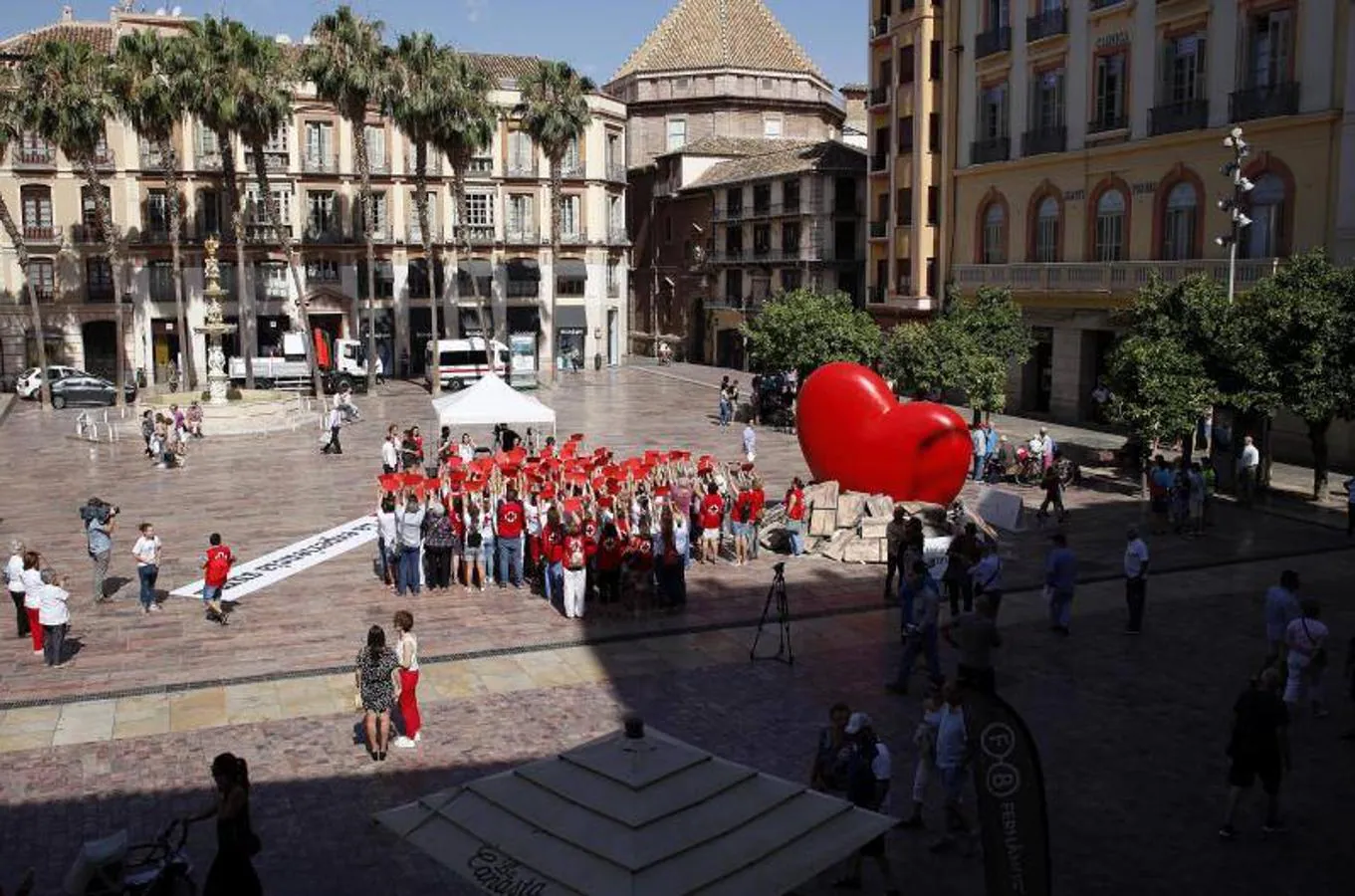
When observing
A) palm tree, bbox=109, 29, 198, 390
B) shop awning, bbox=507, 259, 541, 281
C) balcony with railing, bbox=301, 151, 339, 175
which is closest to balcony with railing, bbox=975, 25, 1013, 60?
shop awning, bbox=507, 259, 541, 281

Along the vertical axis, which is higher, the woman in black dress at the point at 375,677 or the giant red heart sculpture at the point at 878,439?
the giant red heart sculpture at the point at 878,439

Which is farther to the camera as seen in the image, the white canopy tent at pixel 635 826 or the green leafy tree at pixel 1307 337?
the green leafy tree at pixel 1307 337

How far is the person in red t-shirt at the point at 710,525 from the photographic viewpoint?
71.1 ft

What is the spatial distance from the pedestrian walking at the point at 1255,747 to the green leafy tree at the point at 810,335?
2960cm

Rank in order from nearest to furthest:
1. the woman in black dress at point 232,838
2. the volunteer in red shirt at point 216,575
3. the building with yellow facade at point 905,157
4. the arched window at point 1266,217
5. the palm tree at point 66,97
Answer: the woman in black dress at point 232,838, the volunteer in red shirt at point 216,575, the arched window at point 1266,217, the palm tree at point 66,97, the building with yellow facade at point 905,157

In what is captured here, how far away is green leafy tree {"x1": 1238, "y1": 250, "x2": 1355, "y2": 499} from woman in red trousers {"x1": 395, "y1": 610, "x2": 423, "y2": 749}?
66.8 ft

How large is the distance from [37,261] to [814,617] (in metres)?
50.1

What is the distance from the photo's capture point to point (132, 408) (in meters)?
46.6

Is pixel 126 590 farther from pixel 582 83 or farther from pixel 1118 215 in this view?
pixel 582 83

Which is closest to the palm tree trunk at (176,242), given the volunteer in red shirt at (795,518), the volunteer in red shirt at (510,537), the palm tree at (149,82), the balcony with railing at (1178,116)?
the palm tree at (149,82)

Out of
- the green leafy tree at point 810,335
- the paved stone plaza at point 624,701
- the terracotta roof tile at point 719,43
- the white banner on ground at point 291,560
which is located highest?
the terracotta roof tile at point 719,43

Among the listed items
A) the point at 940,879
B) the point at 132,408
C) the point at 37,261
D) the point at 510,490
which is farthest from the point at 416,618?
the point at 37,261

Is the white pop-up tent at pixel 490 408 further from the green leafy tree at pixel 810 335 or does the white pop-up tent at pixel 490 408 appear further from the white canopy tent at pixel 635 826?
the white canopy tent at pixel 635 826

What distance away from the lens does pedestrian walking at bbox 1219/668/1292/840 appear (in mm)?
11125
